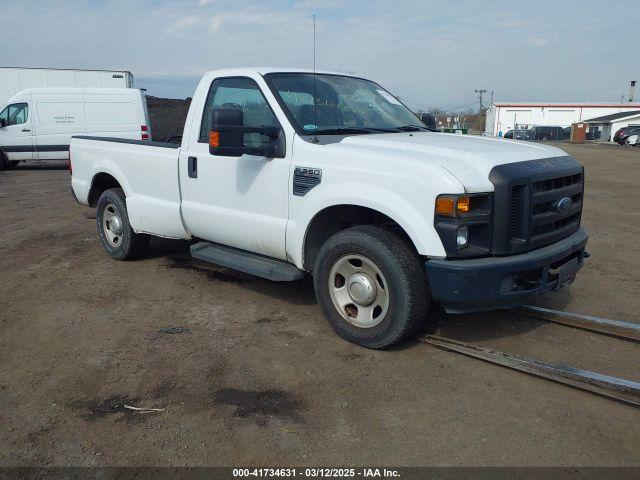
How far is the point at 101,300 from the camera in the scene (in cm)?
507

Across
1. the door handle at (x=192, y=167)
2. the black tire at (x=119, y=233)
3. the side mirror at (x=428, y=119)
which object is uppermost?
the side mirror at (x=428, y=119)

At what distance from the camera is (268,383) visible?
11.6 ft

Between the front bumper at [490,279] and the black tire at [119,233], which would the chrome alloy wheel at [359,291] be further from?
the black tire at [119,233]

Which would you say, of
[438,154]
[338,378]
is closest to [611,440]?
[338,378]

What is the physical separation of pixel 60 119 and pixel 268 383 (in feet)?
52.0

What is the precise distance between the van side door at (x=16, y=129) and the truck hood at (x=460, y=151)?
614 inches

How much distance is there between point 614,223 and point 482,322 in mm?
5550

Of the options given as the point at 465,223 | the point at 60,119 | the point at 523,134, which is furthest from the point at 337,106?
the point at 523,134

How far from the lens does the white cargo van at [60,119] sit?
16.5 m

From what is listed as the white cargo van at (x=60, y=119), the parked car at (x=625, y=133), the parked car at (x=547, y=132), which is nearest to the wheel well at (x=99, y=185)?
the white cargo van at (x=60, y=119)

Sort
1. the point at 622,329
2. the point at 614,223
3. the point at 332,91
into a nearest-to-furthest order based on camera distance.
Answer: the point at 622,329 < the point at 332,91 < the point at 614,223

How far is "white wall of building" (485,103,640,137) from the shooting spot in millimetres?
69875

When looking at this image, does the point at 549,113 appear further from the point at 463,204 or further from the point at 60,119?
the point at 463,204

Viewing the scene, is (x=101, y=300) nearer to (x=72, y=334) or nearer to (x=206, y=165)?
(x=72, y=334)
